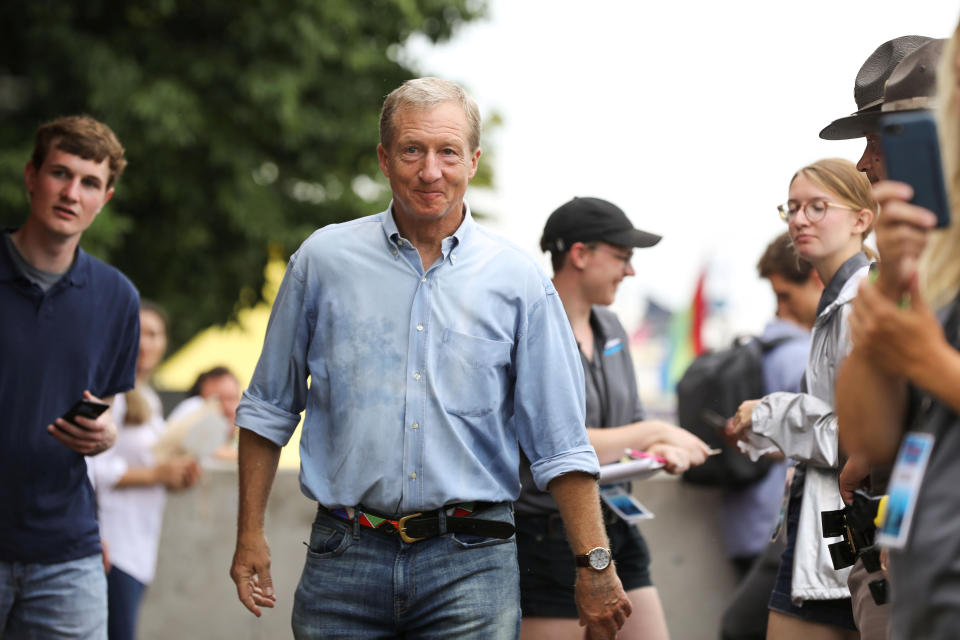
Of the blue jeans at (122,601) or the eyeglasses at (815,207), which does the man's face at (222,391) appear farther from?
the eyeglasses at (815,207)

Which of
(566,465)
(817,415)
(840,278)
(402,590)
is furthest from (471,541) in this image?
(840,278)

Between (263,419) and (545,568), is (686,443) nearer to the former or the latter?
(545,568)

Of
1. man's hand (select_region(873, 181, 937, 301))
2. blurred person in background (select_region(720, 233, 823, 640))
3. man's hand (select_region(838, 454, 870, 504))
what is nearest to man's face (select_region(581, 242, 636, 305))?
blurred person in background (select_region(720, 233, 823, 640))

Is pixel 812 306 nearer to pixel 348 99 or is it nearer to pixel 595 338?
pixel 595 338

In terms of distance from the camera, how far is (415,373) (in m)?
3.63

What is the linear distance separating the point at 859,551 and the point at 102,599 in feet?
8.85

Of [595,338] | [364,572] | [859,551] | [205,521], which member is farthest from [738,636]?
[205,521]

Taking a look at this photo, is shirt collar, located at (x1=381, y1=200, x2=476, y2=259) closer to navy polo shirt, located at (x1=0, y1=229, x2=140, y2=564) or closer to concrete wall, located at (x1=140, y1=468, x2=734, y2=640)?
navy polo shirt, located at (x1=0, y1=229, x2=140, y2=564)

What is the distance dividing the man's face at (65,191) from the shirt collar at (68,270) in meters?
0.11

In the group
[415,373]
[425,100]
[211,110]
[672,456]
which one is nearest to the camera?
[415,373]

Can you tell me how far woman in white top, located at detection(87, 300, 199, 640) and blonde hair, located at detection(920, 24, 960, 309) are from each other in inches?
177

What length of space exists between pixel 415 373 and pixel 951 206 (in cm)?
174

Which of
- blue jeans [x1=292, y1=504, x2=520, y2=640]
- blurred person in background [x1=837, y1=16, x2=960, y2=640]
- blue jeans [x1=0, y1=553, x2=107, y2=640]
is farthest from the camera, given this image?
blue jeans [x1=0, y1=553, x2=107, y2=640]

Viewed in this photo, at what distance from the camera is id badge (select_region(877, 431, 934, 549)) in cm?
222
